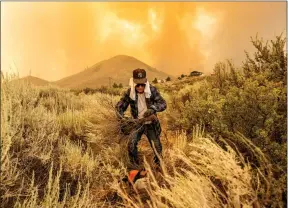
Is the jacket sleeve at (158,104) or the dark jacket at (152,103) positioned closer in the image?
the jacket sleeve at (158,104)

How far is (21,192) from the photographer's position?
462 cm

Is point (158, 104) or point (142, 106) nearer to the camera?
point (158, 104)

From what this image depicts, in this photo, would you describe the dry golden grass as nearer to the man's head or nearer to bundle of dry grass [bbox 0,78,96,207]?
bundle of dry grass [bbox 0,78,96,207]

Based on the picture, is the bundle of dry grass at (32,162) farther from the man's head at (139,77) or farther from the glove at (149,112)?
the man's head at (139,77)

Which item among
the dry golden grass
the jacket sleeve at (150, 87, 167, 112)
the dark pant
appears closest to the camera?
the dry golden grass

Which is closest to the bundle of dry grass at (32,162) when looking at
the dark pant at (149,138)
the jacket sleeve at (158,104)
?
the dark pant at (149,138)

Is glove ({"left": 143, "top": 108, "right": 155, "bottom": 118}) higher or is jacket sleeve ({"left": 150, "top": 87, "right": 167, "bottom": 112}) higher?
jacket sleeve ({"left": 150, "top": 87, "right": 167, "bottom": 112})

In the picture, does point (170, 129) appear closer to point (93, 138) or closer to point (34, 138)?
point (93, 138)

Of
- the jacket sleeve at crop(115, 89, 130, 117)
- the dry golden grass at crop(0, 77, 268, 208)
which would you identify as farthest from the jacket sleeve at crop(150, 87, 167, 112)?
the dry golden grass at crop(0, 77, 268, 208)

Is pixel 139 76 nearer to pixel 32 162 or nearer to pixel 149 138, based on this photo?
pixel 149 138

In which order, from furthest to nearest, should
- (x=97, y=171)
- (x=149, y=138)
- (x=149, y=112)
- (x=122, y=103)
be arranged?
1. (x=122, y=103)
2. (x=149, y=138)
3. (x=97, y=171)
4. (x=149, y=112)

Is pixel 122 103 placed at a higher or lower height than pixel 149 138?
higher

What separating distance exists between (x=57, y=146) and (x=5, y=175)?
2162mm

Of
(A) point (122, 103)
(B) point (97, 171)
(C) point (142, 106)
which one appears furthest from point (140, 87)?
(B) point (97, 171)
